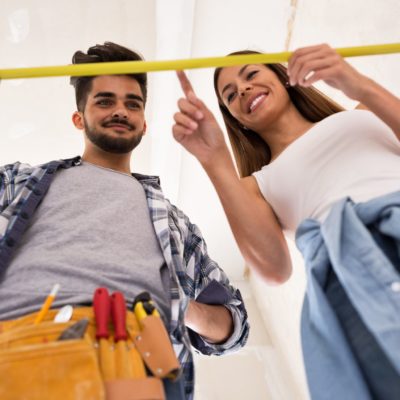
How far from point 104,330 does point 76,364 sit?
8cm

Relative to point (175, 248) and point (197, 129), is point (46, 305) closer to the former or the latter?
point (175, 248)

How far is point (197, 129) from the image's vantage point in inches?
31.3

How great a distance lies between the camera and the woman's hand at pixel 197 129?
77 cm

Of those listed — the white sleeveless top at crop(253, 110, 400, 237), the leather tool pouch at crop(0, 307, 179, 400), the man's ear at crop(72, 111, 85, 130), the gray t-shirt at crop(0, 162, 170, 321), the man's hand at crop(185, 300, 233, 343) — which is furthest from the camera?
the man's ear at crop(72, 111, 85, 130)

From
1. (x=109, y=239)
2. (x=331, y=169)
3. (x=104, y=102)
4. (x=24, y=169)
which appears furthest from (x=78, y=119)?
(x=331, y=169)

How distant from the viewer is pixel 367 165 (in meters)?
0.75

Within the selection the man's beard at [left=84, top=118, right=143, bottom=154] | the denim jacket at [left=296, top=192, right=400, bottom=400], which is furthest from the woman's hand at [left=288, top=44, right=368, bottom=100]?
the man's beard at [left=84, top=118, right=143, bottom=154]

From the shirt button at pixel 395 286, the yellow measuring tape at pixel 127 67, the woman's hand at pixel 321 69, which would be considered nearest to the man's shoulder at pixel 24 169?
the yellow measuring tape at pixel 127 67

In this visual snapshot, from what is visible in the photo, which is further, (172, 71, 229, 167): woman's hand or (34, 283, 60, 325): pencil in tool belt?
(172, 71, 229, 167): woman's hand

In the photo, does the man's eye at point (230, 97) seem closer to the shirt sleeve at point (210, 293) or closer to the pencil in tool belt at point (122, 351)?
the shirt sleeve at point (210, 293)

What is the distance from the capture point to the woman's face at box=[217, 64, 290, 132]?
40.8 inches

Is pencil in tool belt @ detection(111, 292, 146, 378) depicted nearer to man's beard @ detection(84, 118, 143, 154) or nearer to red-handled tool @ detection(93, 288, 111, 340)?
red-handled tool @ detection(93, 288, 111, 340)

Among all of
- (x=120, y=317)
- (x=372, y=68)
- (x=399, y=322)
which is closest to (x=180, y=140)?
(x=120, y=317)

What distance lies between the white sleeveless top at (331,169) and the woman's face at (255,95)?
16 centimetres
